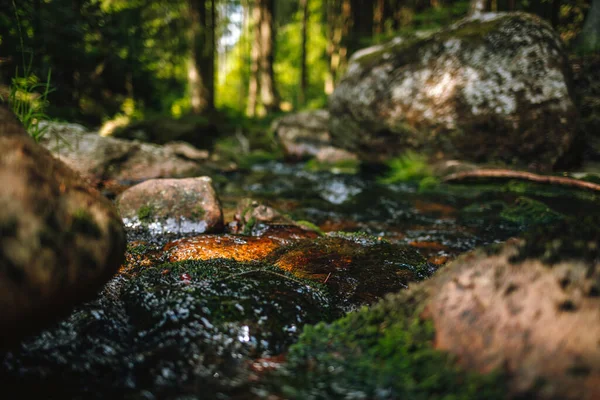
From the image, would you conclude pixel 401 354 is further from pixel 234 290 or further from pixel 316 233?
pixel 316 233

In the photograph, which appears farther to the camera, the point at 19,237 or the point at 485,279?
the point at 485,279

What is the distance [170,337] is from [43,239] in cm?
66

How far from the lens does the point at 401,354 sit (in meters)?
1.28

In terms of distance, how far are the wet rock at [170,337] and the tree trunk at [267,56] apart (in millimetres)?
15543

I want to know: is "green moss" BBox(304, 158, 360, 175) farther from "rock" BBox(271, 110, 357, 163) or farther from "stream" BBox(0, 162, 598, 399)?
"stream" BBox(0, 162, 598, 399)

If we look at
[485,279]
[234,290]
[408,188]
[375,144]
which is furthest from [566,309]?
[375,144]

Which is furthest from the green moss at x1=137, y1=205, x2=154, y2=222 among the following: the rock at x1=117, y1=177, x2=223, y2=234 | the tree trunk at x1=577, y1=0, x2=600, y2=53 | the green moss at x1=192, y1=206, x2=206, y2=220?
the tree trunk at x1=577, y1=0, x2=600, y2=53

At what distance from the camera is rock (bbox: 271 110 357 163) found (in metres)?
8.90

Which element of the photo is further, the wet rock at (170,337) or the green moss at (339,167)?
the green moss at (339,167)

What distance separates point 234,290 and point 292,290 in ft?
1.06

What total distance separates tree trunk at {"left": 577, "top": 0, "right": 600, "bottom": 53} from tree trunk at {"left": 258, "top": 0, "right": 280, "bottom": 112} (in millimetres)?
11586

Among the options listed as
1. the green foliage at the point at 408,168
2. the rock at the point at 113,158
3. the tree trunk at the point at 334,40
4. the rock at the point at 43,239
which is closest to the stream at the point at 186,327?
the rock at the point at 43,239

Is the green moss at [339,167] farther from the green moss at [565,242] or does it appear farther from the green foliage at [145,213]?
the green moss at [565,242]

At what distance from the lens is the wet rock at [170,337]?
50.1 inches
